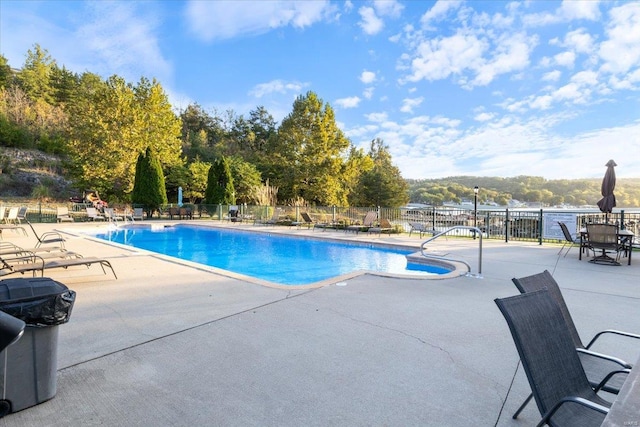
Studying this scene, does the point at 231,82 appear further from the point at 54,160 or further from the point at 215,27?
the point at 54,160

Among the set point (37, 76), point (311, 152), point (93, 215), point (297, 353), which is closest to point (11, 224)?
point (93, 215)

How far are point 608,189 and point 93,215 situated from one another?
21105 millimetres

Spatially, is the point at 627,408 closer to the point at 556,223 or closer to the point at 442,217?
the point at 556,223

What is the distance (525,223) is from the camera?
11164 mm

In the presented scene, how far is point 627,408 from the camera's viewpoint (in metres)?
0.91

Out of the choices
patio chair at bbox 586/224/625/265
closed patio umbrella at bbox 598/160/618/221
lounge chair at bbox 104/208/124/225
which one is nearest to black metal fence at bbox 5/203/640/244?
closed patio umbrella at bbox 598/160/618/221

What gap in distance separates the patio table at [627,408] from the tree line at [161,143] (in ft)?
72.1

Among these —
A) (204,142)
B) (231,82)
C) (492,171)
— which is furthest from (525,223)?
(204,142)

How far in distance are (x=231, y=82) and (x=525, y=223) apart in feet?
81.5

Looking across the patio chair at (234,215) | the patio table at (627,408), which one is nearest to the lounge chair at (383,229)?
the patio chair at (234,215)

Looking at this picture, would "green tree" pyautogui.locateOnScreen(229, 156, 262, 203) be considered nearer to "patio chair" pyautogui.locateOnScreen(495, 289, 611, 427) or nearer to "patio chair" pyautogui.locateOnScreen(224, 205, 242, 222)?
"patio chair" pyautogui.locateOnScreen(224, 205, 242, 222)

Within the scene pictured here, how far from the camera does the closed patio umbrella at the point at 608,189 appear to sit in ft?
25.6

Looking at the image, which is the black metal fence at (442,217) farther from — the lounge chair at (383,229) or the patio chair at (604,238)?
the patio chair at (604,238)

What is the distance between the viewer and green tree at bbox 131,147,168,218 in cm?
2081
